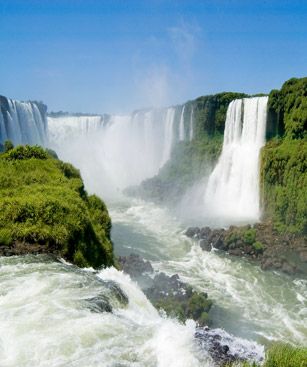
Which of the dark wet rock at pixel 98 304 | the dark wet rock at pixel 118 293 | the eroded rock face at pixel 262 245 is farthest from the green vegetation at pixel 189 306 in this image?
the dark wet rock at pixel 98 304

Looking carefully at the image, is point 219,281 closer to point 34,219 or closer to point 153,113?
point 34,219

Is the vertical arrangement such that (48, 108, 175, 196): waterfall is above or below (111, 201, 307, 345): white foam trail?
above

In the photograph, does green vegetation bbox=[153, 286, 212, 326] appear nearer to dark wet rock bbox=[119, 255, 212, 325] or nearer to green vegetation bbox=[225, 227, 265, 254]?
dark wet rock bbox=[119, 255, 212, 325]

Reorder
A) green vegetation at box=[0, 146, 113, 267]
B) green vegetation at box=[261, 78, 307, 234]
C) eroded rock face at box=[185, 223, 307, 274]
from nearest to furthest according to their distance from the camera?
green vegetation at box=[0, 146, 113, 267], eroded rock face at box=[185, 223, 307, 274], green vegetation at box=[261, 78, 307, 234]

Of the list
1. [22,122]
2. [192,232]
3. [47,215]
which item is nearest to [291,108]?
[192,232]

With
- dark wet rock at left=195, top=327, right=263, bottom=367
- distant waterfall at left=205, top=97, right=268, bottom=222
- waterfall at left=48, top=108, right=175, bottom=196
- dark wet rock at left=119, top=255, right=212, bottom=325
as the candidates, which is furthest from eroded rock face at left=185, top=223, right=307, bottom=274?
waterfall at left=48, top=108, right=175, bottom=196

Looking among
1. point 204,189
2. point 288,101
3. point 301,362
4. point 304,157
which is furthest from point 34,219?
point 204,189
